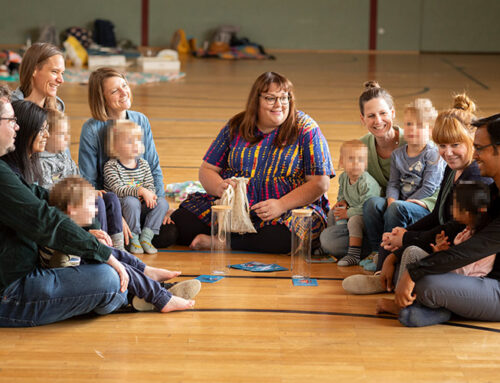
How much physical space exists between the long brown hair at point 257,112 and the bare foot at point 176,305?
105 centimetres

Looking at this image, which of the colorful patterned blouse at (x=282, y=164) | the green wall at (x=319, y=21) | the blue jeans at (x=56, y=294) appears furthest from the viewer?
the green wall at (x=319, y=21)

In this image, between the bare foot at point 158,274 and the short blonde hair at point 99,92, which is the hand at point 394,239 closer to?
the bare foot at point 158,274

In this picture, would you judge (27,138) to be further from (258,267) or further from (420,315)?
(420,315)

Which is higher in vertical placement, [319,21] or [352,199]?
[319,21]

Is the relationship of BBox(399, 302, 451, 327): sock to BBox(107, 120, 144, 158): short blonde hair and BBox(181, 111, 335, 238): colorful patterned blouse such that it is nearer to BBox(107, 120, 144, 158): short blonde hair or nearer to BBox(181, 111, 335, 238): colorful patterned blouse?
BBox(181, 111, 335, 238): colorful patterned blouse

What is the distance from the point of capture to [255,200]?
3.49m

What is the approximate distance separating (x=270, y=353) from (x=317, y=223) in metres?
1.26

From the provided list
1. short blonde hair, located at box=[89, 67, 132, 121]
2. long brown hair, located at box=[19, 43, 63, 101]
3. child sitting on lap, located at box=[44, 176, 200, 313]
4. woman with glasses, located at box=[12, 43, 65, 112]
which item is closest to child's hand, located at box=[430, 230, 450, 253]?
child sitting on lap, located at box=[44, 176, 200, 313]

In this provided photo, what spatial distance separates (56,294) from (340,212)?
1.48 m

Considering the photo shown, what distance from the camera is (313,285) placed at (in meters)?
2.99

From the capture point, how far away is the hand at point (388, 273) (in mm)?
2863

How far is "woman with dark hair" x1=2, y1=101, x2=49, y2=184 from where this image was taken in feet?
8.18

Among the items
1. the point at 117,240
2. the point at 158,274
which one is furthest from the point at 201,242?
the point at 158,274

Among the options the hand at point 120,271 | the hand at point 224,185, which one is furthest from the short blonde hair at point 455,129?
the hand at point 120,271
